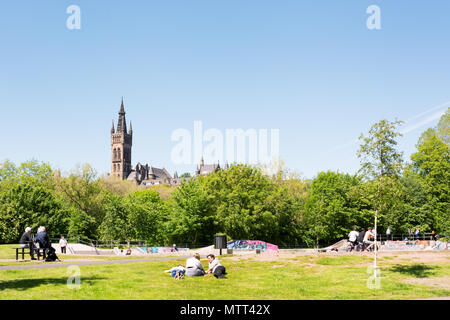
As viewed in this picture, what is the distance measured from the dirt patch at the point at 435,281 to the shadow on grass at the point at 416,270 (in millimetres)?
931

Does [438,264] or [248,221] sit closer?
[438,264]

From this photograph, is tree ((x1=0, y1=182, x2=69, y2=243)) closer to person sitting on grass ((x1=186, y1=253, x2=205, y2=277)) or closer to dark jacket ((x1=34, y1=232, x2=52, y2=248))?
dark jacket ((x1=34, y1=232, x2=52, y2=248))

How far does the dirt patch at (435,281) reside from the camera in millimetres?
16642

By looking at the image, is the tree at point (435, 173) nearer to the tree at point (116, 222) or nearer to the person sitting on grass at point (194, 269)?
the tree at point (116, 222)

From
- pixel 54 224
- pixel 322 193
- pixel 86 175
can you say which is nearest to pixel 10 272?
pixel 54 224

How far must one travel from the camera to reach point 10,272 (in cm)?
1780

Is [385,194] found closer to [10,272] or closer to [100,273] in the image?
[100,273]

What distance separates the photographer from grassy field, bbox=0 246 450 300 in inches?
538

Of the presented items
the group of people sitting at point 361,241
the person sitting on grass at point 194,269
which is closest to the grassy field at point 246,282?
the person sitting on grass at point 194,269

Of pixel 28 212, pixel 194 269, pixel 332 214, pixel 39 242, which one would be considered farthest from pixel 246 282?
pixel 332 214

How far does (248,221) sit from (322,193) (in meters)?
17.5

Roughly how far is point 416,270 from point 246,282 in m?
9.79

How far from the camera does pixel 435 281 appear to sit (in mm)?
17828

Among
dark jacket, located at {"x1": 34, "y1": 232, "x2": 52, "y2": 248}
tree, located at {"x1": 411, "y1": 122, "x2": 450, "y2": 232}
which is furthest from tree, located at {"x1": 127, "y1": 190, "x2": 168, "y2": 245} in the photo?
tree, located at {"x1": 411, "y1": 122, "x2": 450, "y2": 232}
